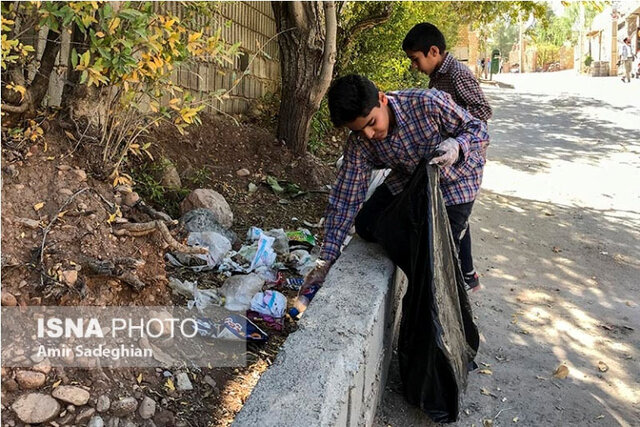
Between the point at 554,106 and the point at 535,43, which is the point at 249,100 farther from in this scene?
the point at 535,43

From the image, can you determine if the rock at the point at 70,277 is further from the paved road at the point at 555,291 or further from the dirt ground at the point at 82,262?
the paved road at the point at 555,291

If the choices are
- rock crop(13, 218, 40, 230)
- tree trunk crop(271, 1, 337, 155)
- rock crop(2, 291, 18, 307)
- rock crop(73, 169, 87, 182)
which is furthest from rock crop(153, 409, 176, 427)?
tree trunk crop(271, 1, 337, 155)

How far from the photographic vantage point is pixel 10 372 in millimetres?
2203

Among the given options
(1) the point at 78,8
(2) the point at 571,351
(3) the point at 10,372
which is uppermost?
(1) the point at 78,8

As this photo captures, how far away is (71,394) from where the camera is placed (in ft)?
7.38

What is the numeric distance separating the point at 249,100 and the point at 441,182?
456 cm

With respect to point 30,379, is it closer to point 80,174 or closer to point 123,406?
point 123,406

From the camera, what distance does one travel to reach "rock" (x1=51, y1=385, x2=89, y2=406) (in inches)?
87.7

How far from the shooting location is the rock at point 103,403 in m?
2.29

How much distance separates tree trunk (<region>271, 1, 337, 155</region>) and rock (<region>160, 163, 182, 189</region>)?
6.29 ft

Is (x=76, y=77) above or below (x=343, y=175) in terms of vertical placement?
above

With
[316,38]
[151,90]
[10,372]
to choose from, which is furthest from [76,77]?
[316,38]

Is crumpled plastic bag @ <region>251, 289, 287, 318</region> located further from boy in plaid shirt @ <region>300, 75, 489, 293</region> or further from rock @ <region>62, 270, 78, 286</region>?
rock @ <region>62, 270, 78, 286</region>

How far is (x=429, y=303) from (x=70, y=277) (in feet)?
5.11
